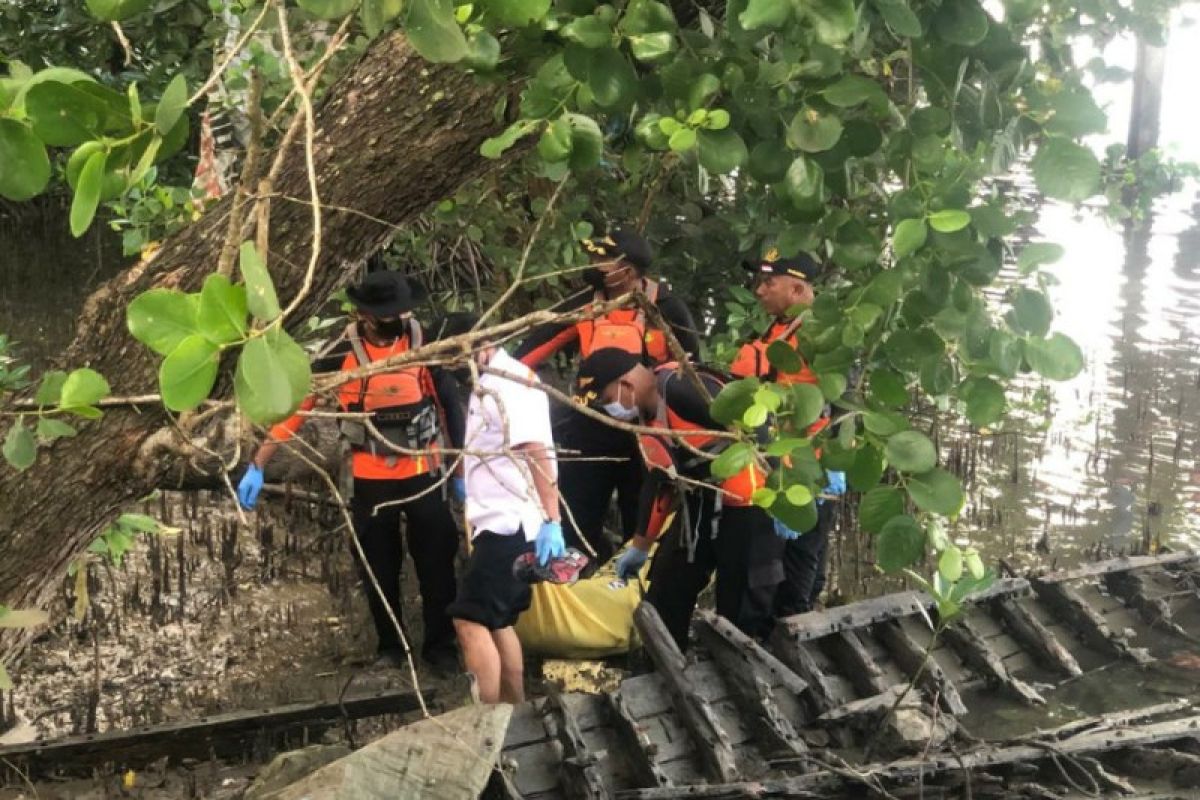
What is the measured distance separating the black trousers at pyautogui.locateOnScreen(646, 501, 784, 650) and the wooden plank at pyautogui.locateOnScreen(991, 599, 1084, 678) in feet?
4.31

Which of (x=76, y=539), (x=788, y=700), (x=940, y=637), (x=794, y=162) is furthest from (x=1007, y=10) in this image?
(x=940, y=637)

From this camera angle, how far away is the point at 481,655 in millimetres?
4641

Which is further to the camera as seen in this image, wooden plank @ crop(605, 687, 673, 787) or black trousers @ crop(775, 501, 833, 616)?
black trousers @ crop(775, 501, 833, 616)

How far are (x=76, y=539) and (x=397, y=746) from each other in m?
1.21

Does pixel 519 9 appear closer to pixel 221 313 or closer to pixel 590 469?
pixel 221 313

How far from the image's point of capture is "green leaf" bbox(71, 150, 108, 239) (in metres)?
1.45

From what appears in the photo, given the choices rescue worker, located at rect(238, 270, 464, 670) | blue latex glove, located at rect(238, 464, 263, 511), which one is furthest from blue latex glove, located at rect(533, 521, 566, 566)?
blue latex glove, located at rect(238, 464, 263, 511)

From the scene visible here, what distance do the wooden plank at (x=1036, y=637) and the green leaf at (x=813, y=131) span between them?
4723 millimetres

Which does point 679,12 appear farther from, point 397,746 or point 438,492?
point 438,492

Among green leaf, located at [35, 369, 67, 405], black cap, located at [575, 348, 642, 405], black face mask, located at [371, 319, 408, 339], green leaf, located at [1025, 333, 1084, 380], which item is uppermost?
green leaf, located at [1025, 333, 1084, 380]

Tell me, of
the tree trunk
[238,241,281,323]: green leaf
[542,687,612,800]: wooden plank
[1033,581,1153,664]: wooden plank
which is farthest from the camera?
[1033,581,1153,664]: wooden plank

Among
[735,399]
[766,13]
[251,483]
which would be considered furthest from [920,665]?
[766,13]

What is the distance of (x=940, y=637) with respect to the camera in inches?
226

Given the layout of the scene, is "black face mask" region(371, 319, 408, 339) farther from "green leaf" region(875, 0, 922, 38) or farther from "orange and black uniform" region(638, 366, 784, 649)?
"green leaf" region(875, 0, 922, 38)
